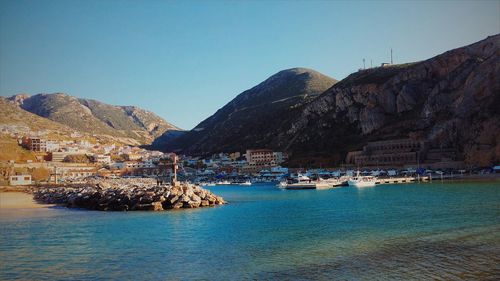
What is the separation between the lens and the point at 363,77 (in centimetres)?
16038

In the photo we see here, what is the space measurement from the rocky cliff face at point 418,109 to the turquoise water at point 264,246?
6737cm

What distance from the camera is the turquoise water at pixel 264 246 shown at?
16.5 m

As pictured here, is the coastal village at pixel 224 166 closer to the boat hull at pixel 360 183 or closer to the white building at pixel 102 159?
the white building at pixel 102 159

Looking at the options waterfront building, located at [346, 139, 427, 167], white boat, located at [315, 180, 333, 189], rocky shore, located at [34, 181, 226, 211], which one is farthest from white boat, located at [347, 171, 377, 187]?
rocky shore, located at [34, 181, 226, 211]

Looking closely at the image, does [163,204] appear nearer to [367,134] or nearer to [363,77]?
[367,134]

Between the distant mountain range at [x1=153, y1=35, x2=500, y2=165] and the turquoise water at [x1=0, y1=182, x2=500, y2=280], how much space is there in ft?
225

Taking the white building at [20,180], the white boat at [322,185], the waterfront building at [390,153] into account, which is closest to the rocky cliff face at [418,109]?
the waterfront building at [390,153]

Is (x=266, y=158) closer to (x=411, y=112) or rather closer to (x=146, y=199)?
(x=411, y=112)

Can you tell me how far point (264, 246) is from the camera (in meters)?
22.1

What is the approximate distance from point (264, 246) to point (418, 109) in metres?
115

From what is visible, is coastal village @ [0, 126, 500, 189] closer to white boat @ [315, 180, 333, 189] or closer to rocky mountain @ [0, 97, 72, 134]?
white boat @ [315, 180, 333, 189]

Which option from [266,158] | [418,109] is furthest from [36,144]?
[418,109]

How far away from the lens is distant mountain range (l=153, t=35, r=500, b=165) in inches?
3794

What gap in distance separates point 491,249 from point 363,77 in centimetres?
14797
